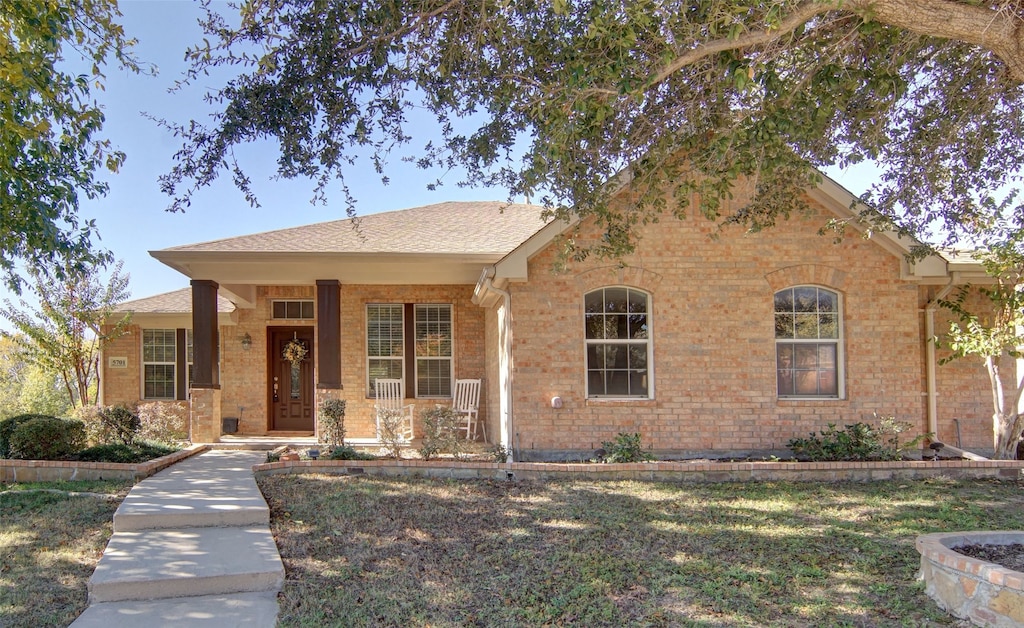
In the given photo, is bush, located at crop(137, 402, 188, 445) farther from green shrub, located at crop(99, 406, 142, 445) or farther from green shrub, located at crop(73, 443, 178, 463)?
green shrub, located at crop(73, 443, 178, 463)

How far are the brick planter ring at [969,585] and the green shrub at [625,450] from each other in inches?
167

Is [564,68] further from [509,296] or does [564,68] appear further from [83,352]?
[83,352]

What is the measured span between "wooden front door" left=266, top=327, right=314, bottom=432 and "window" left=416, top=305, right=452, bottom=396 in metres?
2.43

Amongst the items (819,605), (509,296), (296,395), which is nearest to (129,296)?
(296,395)

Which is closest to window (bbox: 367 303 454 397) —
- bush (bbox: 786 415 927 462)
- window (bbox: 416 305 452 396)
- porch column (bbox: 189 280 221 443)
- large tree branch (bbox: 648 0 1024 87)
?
window (bbox: 416 305 452 396)

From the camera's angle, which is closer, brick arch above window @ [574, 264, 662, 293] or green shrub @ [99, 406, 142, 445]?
brick arch above window @ [574, 264, 662, 293]

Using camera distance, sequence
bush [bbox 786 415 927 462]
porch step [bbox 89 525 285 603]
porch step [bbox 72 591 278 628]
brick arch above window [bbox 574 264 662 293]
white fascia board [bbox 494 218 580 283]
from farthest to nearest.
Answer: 1. brick arch above window [bbox 574 264 662 293]
2. white fascia board [bbox 494 218 580 283]
3. bush [bbox 786 415 927 462]
4. porch step [bbox 89 525 285 603]
5. porch step [bbox 72 591 278 628]

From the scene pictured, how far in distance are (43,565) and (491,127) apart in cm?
570

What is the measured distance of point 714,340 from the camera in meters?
9.76

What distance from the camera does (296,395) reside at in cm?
1377

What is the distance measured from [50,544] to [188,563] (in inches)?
71.2

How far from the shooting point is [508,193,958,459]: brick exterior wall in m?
9.68

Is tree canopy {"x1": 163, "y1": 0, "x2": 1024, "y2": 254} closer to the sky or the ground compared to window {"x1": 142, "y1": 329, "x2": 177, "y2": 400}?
closer to the sky

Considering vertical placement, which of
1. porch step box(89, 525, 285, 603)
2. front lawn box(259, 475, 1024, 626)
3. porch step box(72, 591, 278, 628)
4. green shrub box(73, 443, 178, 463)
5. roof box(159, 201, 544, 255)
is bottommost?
porch step box(72, 591, 278, 628)
